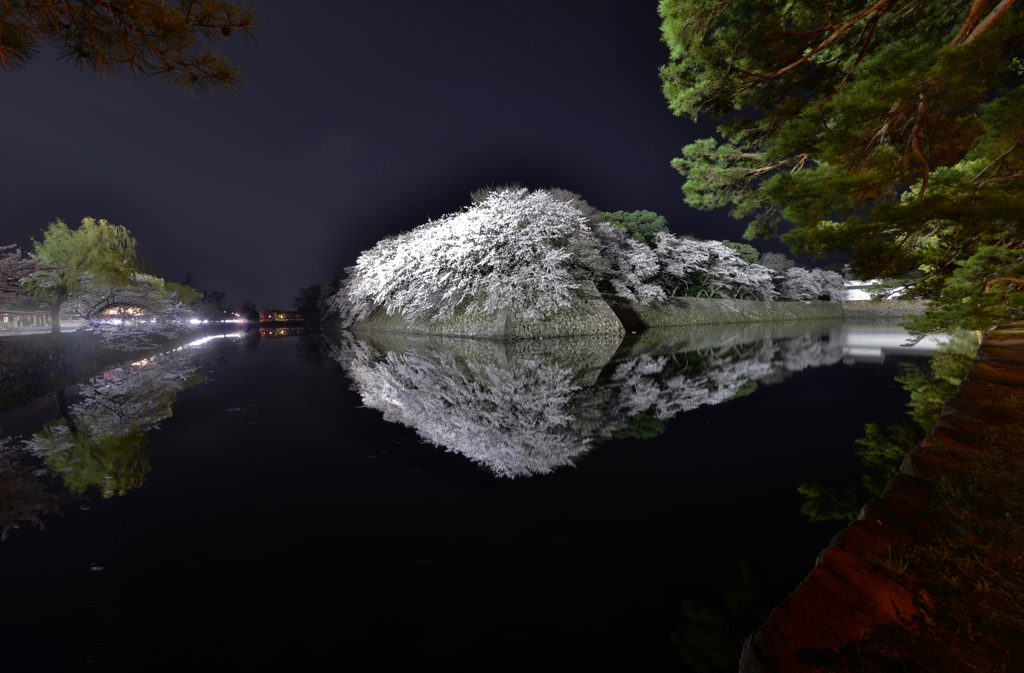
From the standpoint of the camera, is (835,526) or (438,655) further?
(835,526)

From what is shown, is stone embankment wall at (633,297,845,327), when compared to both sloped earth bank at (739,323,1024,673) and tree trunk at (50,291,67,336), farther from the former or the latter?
tree trunk at (50,291,67,336)

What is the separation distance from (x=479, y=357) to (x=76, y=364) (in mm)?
12420

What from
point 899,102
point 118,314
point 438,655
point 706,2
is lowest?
point 438,655

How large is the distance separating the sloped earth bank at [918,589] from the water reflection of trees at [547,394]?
2370 millimetres

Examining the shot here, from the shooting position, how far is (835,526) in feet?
8.21

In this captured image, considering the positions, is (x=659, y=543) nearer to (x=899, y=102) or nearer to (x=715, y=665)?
(x=715, y=665)

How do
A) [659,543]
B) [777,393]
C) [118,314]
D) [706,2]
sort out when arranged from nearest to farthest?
[659,543], [706,2], [777,393], [118,314]

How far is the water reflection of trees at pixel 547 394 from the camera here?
4.42 m

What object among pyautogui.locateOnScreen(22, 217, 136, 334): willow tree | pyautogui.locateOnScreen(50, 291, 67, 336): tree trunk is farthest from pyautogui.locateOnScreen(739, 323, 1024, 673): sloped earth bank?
pyautogui.locateOnScreen(50, 291, 67, 336): tree trunk

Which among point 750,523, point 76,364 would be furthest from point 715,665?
point 76,364

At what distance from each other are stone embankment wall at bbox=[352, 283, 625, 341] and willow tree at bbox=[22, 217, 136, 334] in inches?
542

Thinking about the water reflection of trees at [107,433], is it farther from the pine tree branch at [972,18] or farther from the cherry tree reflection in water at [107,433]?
the pine tree branch at [972,18]

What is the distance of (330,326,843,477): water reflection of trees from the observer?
442 centimetres

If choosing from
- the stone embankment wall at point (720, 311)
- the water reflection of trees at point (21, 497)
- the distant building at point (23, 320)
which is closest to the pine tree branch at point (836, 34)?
the water reflection of trees at point (21, 497)
